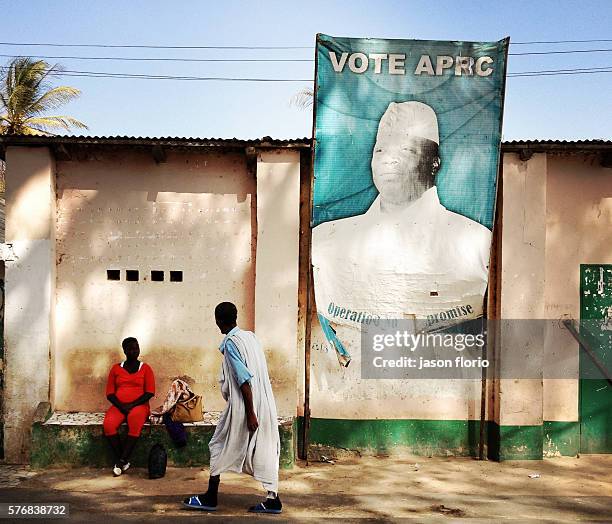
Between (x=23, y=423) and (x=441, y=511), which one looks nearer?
(x=441, y=511)

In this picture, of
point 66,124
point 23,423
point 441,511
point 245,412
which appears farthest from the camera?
point 66,124

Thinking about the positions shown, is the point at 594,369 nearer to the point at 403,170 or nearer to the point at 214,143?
the point at 403,170

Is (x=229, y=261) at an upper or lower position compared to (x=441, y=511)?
upper

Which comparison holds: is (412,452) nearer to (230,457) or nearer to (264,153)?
(230,457)

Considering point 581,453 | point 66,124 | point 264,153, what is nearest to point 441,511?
point 581,453

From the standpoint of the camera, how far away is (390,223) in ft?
24.1

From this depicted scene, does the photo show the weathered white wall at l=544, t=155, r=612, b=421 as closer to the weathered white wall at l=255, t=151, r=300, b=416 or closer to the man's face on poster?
the man's face on poster

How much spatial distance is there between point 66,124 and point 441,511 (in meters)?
20.7

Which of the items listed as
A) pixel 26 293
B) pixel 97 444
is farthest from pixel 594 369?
pixel 26 293

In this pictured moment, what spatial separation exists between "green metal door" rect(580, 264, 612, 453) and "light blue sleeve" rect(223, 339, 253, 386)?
448 cm

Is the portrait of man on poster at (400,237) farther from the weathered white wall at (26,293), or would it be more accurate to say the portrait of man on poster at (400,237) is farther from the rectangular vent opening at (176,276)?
the weathered white wall at (26,293)

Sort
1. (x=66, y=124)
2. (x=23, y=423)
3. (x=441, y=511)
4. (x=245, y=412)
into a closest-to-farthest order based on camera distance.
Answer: (x=245, y=412)
(x=441, y=511)
(x=23, y=423)
(x=66, y=124)

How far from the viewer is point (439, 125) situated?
7.32m

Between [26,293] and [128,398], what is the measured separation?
1609 millimetres
